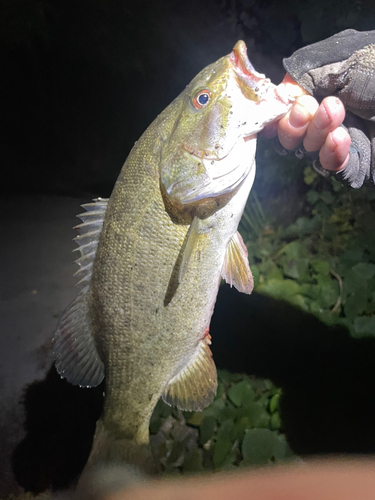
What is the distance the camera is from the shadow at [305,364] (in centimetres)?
189

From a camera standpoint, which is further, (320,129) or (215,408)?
(215,408)

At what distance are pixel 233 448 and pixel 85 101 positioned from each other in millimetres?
2868

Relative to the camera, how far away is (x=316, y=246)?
2557 millimetres

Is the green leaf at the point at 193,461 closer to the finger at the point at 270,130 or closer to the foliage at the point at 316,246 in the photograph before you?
the foliage at the point at 316,246

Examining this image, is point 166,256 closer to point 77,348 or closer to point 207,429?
point 77,348

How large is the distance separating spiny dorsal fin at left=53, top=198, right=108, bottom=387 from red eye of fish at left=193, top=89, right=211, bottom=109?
0.51 meters

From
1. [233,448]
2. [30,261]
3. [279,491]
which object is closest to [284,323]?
[233,448]

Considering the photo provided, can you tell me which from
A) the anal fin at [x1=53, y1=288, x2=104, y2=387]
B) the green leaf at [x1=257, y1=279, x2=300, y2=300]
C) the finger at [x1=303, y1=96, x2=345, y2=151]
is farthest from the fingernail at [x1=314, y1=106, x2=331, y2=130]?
the green leaf at [x1=257, y1=279, x2=300, y2=300]

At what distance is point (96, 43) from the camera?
2.07m

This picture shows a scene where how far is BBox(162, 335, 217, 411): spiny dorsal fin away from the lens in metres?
1.14

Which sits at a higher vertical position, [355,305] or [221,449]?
[355,305]

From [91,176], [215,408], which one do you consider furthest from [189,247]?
[91,176]

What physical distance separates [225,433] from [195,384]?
1.02 metres

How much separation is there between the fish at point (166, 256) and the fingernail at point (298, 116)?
0.20 ft
